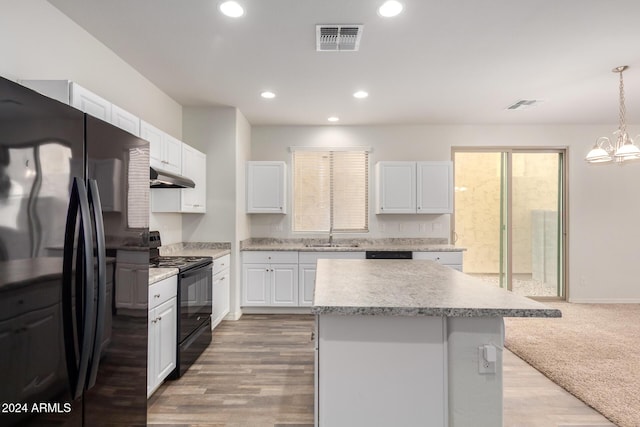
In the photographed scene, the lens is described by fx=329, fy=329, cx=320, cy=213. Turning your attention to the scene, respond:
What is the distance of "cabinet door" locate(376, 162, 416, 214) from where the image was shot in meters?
4.75

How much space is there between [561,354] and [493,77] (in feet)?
9.13

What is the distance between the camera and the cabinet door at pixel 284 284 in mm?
4410

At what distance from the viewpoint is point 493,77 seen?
3.33 meters

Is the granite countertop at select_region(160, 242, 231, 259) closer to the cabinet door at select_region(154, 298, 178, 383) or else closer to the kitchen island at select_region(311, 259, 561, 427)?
the cabinet door at select_region(154, 298, 178, 383)

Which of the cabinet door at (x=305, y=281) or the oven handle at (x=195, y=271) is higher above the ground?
the oven handle at (x=195, y=271)

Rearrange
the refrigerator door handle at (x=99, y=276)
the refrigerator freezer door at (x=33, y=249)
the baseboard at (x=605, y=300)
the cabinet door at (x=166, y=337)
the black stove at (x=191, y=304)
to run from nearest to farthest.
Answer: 1. the refrigerator freezer door at (x=33, y=249)
2. the refrigerator door handle at (x=99, y=276)
3. the cabinet door at (x=166, y=337)
4. the black stove at (x=191, y=304)
5. the baseboard at (x=605, y=300)

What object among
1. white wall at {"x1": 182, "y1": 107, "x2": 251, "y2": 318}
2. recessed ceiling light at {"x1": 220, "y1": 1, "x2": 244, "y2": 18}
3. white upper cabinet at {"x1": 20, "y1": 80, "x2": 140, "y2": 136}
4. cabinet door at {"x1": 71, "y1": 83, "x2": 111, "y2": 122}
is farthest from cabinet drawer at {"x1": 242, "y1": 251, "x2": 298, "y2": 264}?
recessed ceiling light at {"x1": 220, "y1": 1, "x2": 244, "y2": 18}

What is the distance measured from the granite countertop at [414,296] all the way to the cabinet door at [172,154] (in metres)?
1.90

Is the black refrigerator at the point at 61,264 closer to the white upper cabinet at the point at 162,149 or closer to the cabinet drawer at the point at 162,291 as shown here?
the cabinet drawer at the point at 162,291

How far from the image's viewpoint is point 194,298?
295cm

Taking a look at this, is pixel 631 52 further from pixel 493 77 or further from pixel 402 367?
pixel 402 367

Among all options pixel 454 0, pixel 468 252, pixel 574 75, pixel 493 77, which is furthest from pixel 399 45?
pixel 468 252

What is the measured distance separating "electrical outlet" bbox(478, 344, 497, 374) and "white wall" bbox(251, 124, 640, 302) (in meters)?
3.60

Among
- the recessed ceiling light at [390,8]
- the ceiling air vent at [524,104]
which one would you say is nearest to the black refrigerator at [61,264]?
the recessed ceiling light at [390,8]
